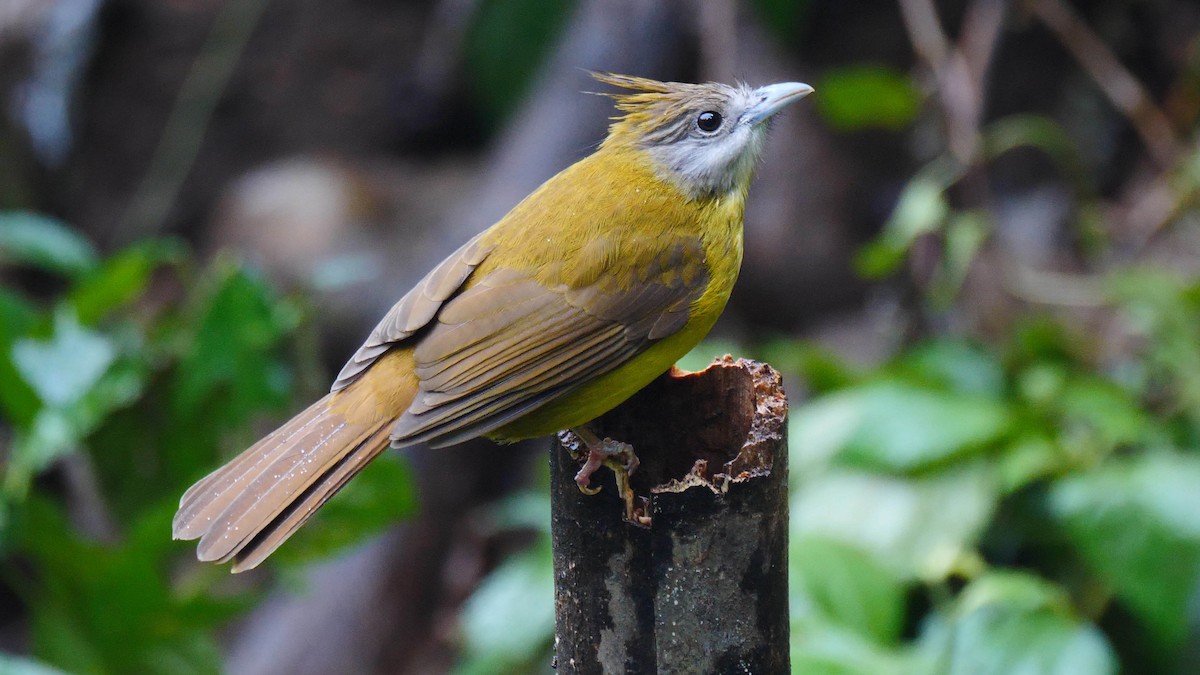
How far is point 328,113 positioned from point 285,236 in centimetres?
112

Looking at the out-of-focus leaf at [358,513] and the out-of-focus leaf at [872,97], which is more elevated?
the out-of-focus leaf at [872,97]

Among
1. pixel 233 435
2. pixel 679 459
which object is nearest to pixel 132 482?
pixel 233 435

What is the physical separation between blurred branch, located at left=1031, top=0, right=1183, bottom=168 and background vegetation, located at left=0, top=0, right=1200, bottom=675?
2cm

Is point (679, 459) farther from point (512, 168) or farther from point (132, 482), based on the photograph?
point (512, 168)

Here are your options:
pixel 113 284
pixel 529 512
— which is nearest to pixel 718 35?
pixel 529 512

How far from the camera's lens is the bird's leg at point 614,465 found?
6.40 ft

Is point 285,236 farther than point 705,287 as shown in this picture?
Yes

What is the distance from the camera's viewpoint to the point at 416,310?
107 inches

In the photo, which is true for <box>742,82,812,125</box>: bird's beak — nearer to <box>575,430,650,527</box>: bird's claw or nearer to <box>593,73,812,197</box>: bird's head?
<box>593,73,812,197</box>: bird's head

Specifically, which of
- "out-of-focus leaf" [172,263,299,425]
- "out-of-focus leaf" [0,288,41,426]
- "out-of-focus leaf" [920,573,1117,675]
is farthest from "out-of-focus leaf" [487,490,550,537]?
"out-of-focus leaf" [0,288,41,426]

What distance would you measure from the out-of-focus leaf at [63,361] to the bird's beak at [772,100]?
7.13ft

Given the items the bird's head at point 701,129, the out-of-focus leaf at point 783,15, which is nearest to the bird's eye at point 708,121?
the bird's head at point 701,129

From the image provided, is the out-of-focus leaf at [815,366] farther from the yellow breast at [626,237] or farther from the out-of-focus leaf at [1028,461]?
the yellow breast at [626,237]

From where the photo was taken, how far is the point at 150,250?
13.8ft
